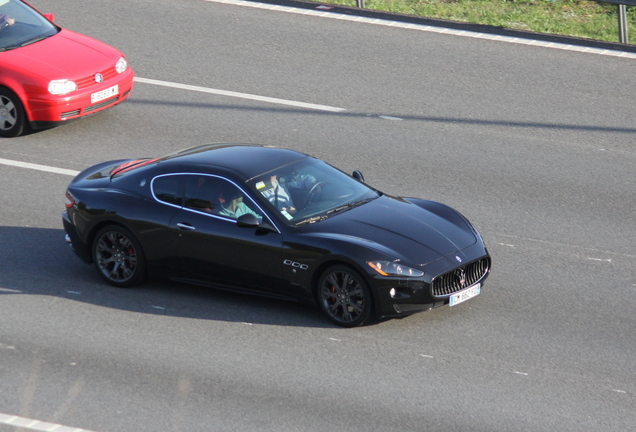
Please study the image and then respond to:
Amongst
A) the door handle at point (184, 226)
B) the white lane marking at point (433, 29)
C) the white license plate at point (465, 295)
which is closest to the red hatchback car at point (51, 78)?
the door handle at point (184, 226)

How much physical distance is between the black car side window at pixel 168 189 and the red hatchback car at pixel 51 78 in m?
4.33

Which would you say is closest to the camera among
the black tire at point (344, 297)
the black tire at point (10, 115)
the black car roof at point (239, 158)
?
the black tire at point (344, 297)

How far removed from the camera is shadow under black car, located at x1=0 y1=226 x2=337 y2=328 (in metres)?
9.54

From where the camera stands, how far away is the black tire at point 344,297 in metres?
8.98

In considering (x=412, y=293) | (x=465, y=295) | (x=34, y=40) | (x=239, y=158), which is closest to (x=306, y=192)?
(x=239, y=158)

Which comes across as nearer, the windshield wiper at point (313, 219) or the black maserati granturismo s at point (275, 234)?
the black maserati granturismo s at point (275, 234)

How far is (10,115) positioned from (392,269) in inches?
288

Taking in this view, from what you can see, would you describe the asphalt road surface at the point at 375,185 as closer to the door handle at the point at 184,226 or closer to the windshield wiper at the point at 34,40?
the door handle at the point at 184,226

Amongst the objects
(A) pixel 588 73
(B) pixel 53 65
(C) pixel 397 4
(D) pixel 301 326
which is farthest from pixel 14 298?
(C) pixel 397 4

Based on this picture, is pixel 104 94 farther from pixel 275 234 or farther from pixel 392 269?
pixel 392 269

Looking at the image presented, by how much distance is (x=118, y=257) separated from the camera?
33.4 feet

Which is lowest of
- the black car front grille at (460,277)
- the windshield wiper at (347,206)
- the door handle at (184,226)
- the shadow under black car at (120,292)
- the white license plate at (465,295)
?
the shadow under black car at (120,292)

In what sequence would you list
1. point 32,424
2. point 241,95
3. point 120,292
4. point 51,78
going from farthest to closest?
point 241,95
point 51,78
point 120,292
point 32,424

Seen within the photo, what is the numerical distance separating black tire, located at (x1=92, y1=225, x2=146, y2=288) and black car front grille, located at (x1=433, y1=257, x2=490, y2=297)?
3022 mm
